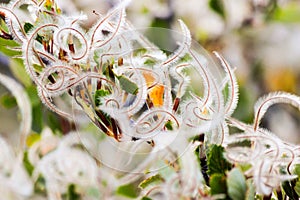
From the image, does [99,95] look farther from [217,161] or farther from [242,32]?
[242,32]

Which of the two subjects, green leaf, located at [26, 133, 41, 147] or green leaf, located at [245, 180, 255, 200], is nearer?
green leaf, located at [245, 180, 255, 200]

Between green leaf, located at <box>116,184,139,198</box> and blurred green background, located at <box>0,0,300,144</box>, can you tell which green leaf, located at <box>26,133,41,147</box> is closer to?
green leaf, located at <box>116,184,139,198</box>

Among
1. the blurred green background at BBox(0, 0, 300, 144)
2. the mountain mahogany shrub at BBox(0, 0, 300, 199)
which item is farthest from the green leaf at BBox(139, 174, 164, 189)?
the blurred green background at BBox(0, 0, 300, 144)

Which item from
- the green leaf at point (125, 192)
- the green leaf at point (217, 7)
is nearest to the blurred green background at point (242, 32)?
the green leaf at point (217, 7)

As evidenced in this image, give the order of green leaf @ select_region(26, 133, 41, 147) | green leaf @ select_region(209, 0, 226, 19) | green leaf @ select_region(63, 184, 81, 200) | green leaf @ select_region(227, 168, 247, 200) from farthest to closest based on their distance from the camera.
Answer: green leaf @ select_region(209, 0, 226, 19) < green leaf @ select_region(26, 133, 41, 147) < green leaf @ select_region(63, 184, 81, 200) < green leaf @ select_region(227, 168, 247, 200)

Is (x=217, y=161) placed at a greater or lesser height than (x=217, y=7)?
lesser

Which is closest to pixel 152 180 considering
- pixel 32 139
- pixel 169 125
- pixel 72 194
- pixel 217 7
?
pixel 169 125

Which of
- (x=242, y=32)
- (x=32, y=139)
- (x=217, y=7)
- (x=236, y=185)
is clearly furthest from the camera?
(x=242, y=32)

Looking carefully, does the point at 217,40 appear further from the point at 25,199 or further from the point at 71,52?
the point at 71,52
